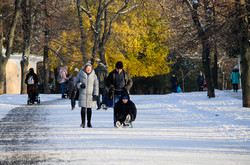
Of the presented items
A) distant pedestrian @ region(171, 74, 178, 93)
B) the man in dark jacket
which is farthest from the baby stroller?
distant pedestrian @ region(171, 74, 178, 93)

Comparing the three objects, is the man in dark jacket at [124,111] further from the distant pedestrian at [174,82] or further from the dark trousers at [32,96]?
the distant pedestrian at [174,82]

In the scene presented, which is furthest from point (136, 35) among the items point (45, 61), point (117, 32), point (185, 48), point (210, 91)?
point (185, 48)

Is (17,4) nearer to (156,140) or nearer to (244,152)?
(156,140)

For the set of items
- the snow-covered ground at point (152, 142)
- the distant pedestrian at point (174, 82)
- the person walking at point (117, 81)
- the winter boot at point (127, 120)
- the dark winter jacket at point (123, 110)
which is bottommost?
the snow-covered ground at point (152, 142)

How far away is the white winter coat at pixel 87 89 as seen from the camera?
12.8 m

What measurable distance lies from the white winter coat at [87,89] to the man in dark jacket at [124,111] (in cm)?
70

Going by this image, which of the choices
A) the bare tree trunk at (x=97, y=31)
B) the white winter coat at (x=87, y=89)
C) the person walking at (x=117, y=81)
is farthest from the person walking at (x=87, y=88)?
the bare tree trunk at (x=97, y=31)

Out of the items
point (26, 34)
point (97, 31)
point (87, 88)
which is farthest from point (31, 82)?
point (26, 34)

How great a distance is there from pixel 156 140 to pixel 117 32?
103 ft

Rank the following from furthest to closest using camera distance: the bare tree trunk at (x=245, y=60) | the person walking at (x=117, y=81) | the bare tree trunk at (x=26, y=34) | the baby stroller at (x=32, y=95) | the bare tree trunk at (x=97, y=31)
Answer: the bare tree trunk at (x=26, y=34), the bare tree trunk at (x=97, y=31), the baby stroller at (x=32, y=95), the bare tree trunk at (x=245, y=60), the person walking at (x=117, y=81)

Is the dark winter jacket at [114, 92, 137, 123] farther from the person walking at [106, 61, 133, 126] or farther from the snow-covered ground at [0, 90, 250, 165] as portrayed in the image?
the person walking at [106, 61, 133, 126]

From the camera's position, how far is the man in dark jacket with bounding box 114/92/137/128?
41.1 feet

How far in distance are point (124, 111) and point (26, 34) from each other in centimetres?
2369

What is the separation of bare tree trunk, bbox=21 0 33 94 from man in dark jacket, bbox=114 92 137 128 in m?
21.8
